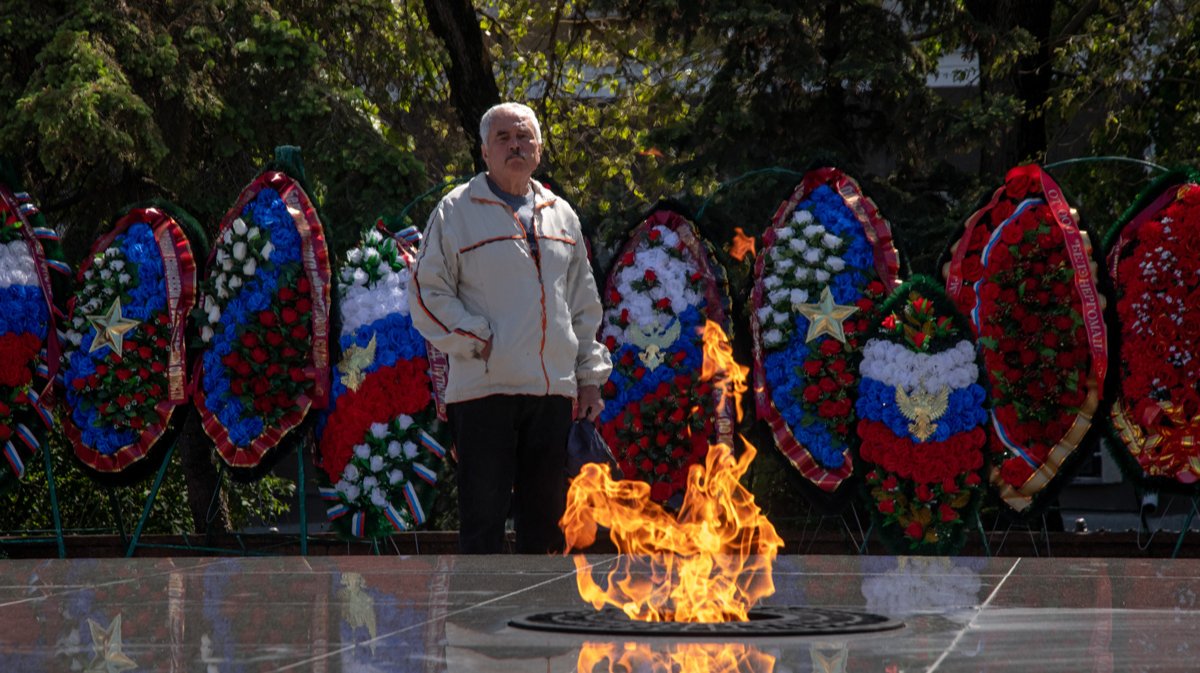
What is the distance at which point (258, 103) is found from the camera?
41.0 feet

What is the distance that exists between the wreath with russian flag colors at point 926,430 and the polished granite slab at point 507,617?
1.70 meters

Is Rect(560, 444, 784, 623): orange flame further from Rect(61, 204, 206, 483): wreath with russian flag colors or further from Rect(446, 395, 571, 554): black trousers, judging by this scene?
Rect(61, 204, 206, 483): wreath with russian flag colors

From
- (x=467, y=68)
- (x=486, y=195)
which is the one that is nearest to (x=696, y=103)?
(x=467, y=68)

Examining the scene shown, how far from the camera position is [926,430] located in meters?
A: 7.61

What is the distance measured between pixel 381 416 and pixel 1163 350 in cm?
366

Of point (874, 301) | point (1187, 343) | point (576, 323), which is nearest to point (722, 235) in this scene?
point (874, 301)

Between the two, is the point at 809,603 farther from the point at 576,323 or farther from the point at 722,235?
the point at 722,235

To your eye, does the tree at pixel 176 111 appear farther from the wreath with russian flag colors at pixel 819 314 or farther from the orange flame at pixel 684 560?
the orange flame at pixel 684 560

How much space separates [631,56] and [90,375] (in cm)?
1003

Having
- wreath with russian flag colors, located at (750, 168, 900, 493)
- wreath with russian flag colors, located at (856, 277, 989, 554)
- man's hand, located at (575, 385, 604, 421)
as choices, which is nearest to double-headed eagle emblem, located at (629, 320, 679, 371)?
wreath with russian flag colors, located at (750, 168, 900, 493)

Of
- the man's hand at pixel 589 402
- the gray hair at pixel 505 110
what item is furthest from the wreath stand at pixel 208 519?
the gray hair at pixel 505 110

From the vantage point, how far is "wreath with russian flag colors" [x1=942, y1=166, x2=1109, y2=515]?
25.6 ft

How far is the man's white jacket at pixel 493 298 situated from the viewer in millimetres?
6230

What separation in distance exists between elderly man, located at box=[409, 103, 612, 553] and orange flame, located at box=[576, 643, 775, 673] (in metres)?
2.50
